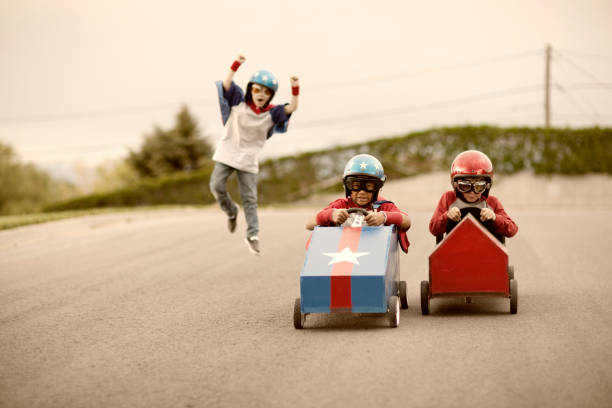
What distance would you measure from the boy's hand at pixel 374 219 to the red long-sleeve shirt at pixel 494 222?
52 centimetres

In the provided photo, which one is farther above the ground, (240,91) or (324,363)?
(240,91)

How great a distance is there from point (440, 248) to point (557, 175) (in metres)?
30.6

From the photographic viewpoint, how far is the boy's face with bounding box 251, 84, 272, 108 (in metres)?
9.91

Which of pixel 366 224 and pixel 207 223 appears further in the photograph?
pixel 207 223

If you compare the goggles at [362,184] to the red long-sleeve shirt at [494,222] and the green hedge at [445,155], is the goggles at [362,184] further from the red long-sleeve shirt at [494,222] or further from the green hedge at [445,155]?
the green hedge at [445,155]

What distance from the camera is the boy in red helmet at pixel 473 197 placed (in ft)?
Result: 22.3

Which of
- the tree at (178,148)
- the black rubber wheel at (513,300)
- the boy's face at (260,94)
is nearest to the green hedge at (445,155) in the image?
the tree at (178,148)

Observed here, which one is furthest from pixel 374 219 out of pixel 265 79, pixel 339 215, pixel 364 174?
pixel 265 79

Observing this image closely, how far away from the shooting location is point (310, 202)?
3534 cm

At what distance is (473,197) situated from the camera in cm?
696

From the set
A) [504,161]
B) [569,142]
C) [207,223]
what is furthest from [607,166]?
[207,223]

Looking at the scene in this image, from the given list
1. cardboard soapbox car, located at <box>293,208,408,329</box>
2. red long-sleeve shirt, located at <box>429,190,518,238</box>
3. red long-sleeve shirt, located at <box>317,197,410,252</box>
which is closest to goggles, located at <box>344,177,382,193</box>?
red long-sleeve shirt, located at <box>317,197,410,252</box>

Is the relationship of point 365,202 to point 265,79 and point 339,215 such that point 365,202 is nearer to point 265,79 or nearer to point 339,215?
point 339,215

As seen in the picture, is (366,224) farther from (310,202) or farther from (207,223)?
(310,202)
